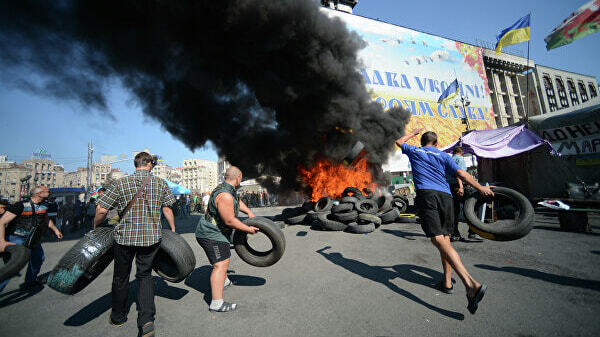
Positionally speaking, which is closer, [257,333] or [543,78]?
[257,333]

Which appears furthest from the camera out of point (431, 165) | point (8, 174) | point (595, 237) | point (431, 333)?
point (8, 174)

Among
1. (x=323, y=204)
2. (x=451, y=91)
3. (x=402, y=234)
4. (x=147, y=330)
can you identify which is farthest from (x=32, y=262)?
(x=451, y=91)

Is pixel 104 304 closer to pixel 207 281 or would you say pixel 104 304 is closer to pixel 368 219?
pixel 207 281

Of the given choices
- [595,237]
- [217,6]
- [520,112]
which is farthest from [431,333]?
[520,112]

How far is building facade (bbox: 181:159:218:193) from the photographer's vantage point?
367 feet

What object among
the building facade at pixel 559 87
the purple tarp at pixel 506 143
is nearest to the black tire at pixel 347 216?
the purple tarp at pixel 506 143

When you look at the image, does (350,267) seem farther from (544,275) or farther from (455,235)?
(455,235)

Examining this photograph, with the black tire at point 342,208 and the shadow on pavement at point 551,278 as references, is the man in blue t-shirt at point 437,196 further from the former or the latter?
the black tire at point 342,208

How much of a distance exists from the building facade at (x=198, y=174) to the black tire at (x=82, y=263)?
362 ft

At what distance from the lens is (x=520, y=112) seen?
44.1 m

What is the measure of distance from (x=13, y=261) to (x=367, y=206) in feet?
27.9

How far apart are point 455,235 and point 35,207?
8772 millimetres

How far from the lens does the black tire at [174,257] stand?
119 inches

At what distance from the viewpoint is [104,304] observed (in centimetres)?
349
